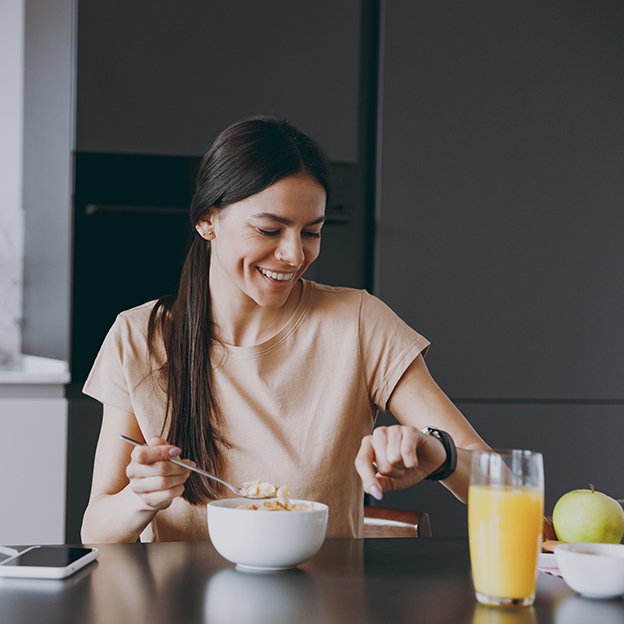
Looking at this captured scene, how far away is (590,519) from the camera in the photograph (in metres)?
1.00

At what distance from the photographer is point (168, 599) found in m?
0.78

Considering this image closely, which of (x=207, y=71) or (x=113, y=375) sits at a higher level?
(x=207, y=71)

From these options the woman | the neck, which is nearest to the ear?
the woman

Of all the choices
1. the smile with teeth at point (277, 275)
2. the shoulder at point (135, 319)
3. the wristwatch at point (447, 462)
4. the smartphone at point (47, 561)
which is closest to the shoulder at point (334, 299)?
the smile with teeth at point (277, 275)

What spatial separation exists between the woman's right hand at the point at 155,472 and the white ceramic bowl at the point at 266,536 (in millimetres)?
132

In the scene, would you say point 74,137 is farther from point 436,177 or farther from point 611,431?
point 611,431

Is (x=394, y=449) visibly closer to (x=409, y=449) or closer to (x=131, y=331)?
(x=409, y=449)

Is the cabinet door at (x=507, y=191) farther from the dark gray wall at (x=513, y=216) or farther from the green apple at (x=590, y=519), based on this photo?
the green apple at (x=590, y=519)

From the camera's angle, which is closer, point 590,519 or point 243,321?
point 590,519

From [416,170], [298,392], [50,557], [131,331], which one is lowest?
[50,557]

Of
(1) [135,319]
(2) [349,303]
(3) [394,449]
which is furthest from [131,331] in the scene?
(3) [394,449]

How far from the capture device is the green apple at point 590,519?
100 cm

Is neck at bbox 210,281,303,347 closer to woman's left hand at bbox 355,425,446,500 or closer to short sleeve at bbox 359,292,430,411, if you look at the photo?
short sleeve at bbox 359,292,430,411

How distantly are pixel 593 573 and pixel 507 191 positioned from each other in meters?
1.58
